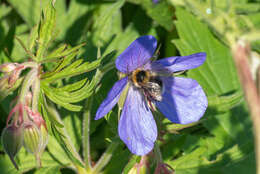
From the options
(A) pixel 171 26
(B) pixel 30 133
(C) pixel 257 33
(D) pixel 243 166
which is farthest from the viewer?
(A) pixel 171 26

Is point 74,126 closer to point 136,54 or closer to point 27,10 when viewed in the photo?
point 136,54

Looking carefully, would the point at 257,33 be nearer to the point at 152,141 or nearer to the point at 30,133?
the point at 152,141

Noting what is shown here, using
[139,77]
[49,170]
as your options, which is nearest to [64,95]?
[139,77]

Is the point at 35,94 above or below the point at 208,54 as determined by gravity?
above

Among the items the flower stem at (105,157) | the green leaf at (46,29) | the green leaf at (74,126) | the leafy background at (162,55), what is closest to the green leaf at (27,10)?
the leafy background at (162,55)

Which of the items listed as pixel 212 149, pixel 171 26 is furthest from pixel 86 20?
pixel 212 149

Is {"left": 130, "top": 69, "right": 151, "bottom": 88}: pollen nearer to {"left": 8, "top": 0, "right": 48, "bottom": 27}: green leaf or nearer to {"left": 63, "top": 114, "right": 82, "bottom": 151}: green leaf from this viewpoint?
{"left": 63, "top": 114, "right": 82, "bottom": 151}: green leaf
